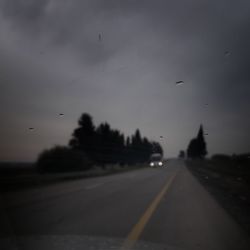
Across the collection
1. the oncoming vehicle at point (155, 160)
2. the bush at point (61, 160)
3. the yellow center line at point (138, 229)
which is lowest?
the yellow center line at point (138, 229)

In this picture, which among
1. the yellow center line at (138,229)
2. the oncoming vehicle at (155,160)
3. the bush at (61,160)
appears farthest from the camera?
the oncoming vehicle at (155,160)

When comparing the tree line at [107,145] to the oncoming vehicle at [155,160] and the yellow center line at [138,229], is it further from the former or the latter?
the yellow center line at [138,229]

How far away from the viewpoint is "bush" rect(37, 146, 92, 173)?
29642 mm

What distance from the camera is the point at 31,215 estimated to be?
30.7 feet

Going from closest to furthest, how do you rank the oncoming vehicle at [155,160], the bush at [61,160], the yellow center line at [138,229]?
the yellow center line at [138,229] < the bush at [61,160] < the oncoming vehicle at [155,160]

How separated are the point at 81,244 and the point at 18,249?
3.25ft

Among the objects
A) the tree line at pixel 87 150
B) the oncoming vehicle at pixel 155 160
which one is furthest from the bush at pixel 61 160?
the oncoming vehicle at pixel 155 160

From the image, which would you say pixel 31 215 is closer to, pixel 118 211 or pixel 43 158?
pixel 118 211

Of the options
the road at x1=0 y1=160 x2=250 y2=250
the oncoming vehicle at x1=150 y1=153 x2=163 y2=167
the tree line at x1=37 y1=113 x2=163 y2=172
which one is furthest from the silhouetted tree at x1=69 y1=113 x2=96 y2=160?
the oncoming vehicle at x1=150 y1=153 x2=163 y2=167

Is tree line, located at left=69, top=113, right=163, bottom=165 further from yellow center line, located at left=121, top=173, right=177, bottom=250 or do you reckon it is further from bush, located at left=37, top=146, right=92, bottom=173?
yellow center line, located at left=121, top=173, right=177, bottom=250

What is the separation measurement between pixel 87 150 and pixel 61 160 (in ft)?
22.5

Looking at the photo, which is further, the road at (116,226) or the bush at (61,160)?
the bush at (61,160)

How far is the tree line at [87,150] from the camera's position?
99.1 feet

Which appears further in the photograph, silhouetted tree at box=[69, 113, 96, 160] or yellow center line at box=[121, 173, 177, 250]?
silhouetted tree at box=[69, 113, 96, 160]
